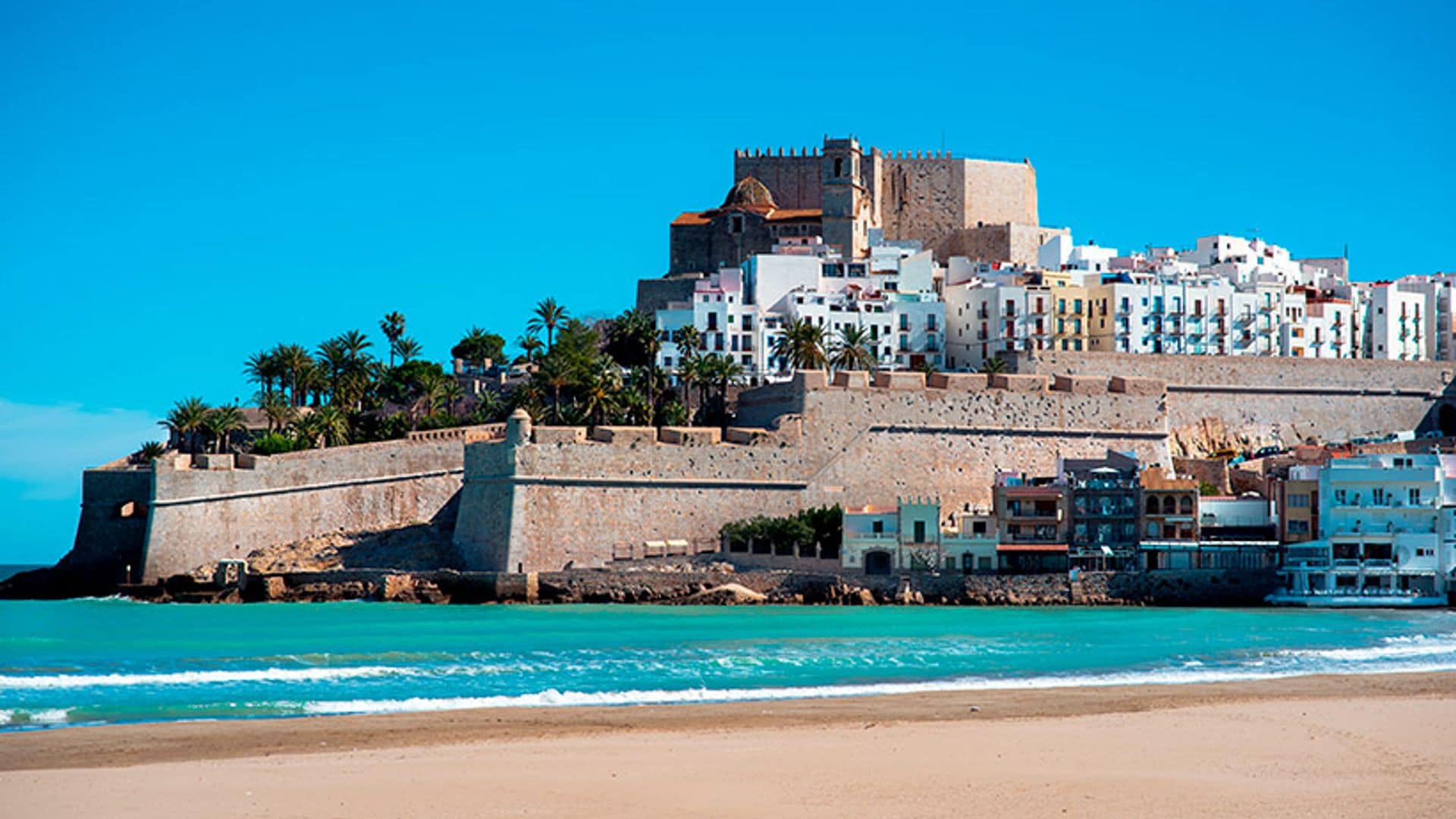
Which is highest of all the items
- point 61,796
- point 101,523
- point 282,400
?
point 282,400

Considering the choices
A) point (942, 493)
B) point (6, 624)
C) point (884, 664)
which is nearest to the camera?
point (884, 664)

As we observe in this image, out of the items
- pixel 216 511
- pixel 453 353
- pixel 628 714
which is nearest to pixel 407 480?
pixel 216 511

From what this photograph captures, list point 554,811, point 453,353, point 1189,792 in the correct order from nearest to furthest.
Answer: point 554,811 < point 1189,792 < point 453,353

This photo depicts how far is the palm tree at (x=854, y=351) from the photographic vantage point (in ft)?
175

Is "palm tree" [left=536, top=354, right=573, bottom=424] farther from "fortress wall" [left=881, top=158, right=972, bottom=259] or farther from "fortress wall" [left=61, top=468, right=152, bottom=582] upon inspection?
"fortress wall" [left=881, top=158, right=972, bottom=259]

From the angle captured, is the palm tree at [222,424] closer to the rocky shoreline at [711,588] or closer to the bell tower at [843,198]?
the rocky shoreline at [711,588]

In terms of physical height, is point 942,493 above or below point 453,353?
below

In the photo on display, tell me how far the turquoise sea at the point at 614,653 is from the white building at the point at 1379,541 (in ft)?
6.33

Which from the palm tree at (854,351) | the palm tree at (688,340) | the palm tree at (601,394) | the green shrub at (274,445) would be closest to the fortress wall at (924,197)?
the palm tree at (854,351)

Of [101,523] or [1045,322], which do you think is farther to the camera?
[1045,322]

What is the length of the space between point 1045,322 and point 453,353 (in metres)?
19.9

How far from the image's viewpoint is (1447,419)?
55562 millimetres

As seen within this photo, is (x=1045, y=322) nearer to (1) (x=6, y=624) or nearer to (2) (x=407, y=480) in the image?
(2) (x=407, y=480)

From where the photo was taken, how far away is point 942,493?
47500 millimetres
